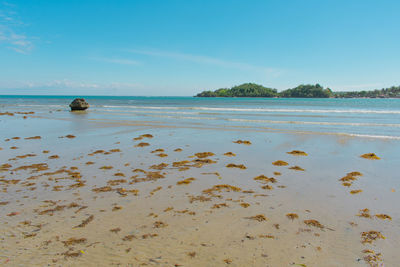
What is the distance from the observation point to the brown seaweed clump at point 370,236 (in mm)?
3750

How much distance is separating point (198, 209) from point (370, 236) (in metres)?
2.93

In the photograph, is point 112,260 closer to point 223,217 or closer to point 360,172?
point 223,217

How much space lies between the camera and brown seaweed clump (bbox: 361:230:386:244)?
148 inches

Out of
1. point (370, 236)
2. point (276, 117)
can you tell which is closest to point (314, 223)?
point (370, 236)

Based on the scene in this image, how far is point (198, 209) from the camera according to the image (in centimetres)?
476

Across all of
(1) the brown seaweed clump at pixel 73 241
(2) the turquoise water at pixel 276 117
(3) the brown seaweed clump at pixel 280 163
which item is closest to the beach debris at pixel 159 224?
(1) the brown seaweed clump at pixel 73 241

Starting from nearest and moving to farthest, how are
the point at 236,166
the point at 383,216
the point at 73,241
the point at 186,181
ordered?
the point at 73,241 < the point at 383,216 < the point at 186,181 < the point at 236,166

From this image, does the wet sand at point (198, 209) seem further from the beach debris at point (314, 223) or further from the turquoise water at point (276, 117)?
the turquoise water at point (276, 117)

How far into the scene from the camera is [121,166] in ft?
25.3

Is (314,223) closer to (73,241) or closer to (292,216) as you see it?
(292,216)

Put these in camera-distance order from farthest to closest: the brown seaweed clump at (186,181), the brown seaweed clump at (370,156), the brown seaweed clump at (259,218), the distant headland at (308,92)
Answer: the distant headland at (308,92) < the brown seaweed clump at (370,156) < the brown seaweed clump at (186,181) < the brown seaweed clump at (259,218)

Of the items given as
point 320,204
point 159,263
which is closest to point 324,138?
point 320,204

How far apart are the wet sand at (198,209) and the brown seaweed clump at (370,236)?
0.03 m

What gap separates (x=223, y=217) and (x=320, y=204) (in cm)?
218
